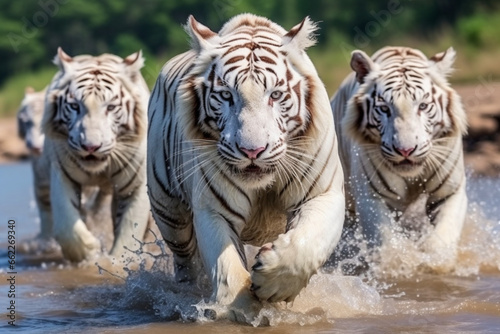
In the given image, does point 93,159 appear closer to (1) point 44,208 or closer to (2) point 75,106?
(2) point 75,106

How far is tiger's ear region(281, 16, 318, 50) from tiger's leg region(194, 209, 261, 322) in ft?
2.40

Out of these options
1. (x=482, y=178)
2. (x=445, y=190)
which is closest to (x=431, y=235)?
(x=445, y=190)

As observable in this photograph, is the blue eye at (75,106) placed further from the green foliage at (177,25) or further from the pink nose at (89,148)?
the green foliage at (177,25)

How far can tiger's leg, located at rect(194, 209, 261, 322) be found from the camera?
4277mm

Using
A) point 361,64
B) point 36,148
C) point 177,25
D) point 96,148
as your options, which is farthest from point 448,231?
point 177,25

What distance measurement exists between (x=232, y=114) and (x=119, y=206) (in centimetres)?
281

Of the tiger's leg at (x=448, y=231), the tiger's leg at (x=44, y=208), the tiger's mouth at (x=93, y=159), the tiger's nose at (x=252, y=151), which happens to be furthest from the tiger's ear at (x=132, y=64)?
the tiger's nose at (x=252, y=151)

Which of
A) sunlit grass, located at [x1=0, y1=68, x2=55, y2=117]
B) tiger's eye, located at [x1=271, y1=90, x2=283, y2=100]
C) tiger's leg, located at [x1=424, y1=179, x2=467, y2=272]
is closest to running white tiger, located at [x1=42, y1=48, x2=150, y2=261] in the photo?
tiger's leg, located at [x1=424, y1=179, x2=467, y2=272]

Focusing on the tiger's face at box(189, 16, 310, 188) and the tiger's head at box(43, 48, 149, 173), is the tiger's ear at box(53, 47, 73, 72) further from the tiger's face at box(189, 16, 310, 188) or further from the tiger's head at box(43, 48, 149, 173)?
the tiger's face at box(189, 16, 310, 188)

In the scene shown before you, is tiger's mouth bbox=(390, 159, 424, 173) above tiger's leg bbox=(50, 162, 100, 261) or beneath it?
above

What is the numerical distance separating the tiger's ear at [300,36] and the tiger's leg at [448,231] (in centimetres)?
212

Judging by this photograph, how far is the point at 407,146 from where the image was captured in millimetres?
6098

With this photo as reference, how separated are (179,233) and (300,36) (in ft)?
4.13

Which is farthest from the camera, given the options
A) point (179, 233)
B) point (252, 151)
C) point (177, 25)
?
point (177, 25)
